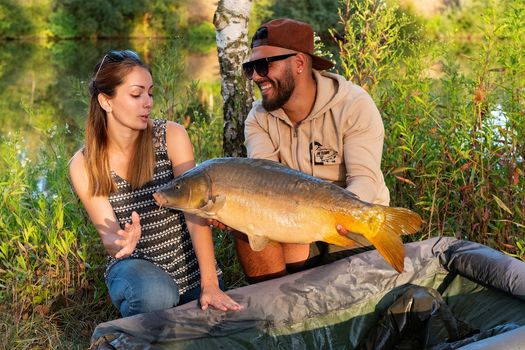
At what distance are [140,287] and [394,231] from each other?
1041 mm

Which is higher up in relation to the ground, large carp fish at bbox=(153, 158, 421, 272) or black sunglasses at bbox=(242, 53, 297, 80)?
black sunglasses at bbox=(242, 53, 297, 80)

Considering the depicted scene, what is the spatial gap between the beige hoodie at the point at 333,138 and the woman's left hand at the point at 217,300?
69 cm

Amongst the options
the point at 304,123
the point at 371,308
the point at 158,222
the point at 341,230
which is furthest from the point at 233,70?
the point at 341,230

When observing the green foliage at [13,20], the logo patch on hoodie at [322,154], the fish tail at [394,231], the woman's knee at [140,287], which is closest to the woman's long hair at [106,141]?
the woman's knee at [140,287]

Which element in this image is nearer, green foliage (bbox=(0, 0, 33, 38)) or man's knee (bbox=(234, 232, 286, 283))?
man's knee (bbox=(234, 232, 286, 283))

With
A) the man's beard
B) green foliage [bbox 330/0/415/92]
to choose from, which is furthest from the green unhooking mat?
green foliage [bbox 330/0/415/92]

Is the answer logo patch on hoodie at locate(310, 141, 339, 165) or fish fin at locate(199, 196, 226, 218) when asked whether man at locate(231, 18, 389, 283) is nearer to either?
logo patch on hoodie at locate(310, 141, 339, 165)

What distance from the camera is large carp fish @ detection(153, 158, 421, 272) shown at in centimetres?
243

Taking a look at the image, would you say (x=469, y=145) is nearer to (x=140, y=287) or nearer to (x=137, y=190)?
(x=137, y=190)

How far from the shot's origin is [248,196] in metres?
2.47

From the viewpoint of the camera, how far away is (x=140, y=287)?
108 inches

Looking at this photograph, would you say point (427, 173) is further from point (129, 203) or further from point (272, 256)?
point (129, 203)

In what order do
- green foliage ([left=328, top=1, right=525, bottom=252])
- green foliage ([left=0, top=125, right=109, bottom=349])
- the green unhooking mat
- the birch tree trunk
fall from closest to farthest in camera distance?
1. the green unhooking mat
2. green foliage ([left=0, top=125, right=109, bottom=349])
3. green foliage ([left=328, top=1, right=525, bottom=252])
4. the birch tree trunk

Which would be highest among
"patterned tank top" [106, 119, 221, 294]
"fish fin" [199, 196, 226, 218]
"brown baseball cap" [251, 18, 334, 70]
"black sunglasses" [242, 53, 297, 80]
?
"brown baseball cap" [251, 18, 334, 70]
